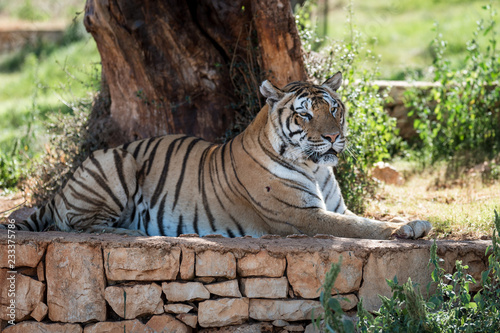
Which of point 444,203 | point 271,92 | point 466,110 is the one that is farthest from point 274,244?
point 466,110

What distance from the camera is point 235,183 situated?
497 centimetres

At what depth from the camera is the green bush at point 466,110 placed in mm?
7523

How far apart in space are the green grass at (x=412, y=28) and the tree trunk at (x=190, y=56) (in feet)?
19.3

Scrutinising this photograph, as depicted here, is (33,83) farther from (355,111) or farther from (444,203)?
(444,203)

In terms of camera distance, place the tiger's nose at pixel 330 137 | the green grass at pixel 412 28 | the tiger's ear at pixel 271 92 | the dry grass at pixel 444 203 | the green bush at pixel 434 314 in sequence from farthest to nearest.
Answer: the green grass at pixel 412 28
the dry grass at pixel 444 203
the tiger's ear at pixel 271 92
the tiger's nose at pixel 330 137
the green bush at pixel 434 314

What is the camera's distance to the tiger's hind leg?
16.8 feet

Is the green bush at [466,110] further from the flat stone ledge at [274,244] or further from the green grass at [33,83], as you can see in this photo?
the green grass at [33,83]

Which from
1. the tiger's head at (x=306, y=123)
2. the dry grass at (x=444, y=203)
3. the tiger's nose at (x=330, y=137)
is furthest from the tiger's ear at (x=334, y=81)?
the dry grass at (x=444, y=203)

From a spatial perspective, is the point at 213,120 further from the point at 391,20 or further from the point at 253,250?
the point at 391,20

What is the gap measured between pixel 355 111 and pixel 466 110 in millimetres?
2082

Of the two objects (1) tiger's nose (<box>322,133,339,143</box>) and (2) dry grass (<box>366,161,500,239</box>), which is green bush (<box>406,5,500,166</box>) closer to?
(2) dry grass (<box>366,161,500,239</box>)

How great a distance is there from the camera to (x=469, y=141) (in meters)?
7.74

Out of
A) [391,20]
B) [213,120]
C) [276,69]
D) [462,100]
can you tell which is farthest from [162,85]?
[391,20]

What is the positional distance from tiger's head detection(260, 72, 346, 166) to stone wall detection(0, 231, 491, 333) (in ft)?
2.96
